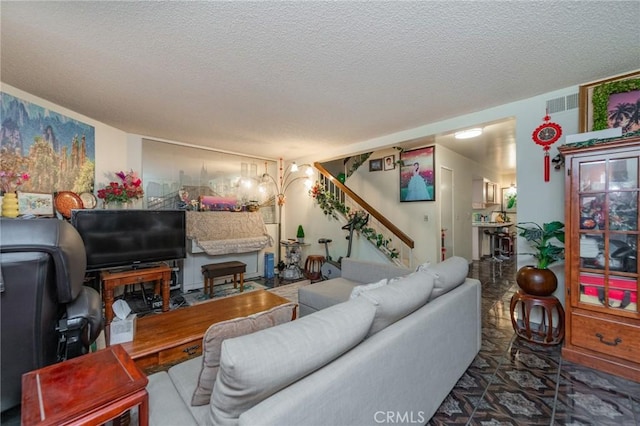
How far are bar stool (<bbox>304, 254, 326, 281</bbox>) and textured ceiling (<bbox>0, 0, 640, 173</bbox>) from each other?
2.79 metres

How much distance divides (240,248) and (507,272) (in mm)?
5278

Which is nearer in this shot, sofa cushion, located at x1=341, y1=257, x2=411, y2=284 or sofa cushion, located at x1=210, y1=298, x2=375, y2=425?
sofa cushion, located at x1=210, y1=298, x2=375, y2=425

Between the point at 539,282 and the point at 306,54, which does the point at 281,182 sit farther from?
the point at 539,282

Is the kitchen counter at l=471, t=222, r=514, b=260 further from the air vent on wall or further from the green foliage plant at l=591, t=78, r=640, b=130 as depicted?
the green foliage plant at l=591, t=78, r=640, b=130

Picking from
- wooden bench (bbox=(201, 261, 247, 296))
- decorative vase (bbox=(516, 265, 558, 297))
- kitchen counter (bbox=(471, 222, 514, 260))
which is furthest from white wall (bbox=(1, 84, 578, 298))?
wooden bench (bbox=(201, 261, 247, 296))

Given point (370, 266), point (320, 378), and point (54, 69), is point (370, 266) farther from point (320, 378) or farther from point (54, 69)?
point (54, 69)

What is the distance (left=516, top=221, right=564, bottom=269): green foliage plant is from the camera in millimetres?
2471

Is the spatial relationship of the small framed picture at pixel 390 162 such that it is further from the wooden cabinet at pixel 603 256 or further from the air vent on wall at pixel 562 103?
the wooden cabinet at pixel 603 256

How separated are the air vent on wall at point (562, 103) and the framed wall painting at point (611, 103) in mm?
65

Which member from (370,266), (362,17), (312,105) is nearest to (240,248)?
(370,266)

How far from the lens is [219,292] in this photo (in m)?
4.08

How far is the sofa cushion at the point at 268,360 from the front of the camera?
77 cm

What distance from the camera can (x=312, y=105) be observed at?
2.86 m

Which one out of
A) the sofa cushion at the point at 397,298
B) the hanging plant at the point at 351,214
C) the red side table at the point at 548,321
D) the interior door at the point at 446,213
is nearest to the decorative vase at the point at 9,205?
the sofa cushion at the point at 397,298
